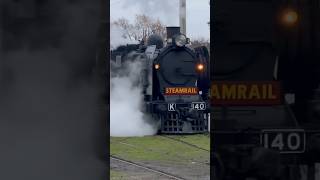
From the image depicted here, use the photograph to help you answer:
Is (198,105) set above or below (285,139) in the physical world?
below

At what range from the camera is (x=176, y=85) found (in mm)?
12289

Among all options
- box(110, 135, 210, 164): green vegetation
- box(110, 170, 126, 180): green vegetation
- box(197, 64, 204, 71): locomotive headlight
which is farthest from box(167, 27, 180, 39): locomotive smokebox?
box(110, 170, 126, 180): green vegetation

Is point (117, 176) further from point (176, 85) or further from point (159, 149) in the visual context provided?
point (176, 85)

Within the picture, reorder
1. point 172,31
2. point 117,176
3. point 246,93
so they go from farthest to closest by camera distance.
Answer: point 172,31, point 117,176, point 246,93

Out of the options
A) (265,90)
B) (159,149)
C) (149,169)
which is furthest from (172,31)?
(265,90)

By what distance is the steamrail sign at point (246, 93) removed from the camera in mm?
2768

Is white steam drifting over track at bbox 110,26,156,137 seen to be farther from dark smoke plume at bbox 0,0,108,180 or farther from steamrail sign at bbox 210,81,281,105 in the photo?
dark smoke plume at bbox 0,0,108,180

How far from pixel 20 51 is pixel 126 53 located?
11258 mm

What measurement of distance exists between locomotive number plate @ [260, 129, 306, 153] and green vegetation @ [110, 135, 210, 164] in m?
5.81

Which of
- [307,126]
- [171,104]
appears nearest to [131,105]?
[171,104]

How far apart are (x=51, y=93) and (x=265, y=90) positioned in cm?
102

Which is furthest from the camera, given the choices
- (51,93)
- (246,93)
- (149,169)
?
(149,169)

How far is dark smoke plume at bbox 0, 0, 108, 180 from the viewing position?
248 centimetres

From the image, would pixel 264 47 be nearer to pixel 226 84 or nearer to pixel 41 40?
pixel 226 84
